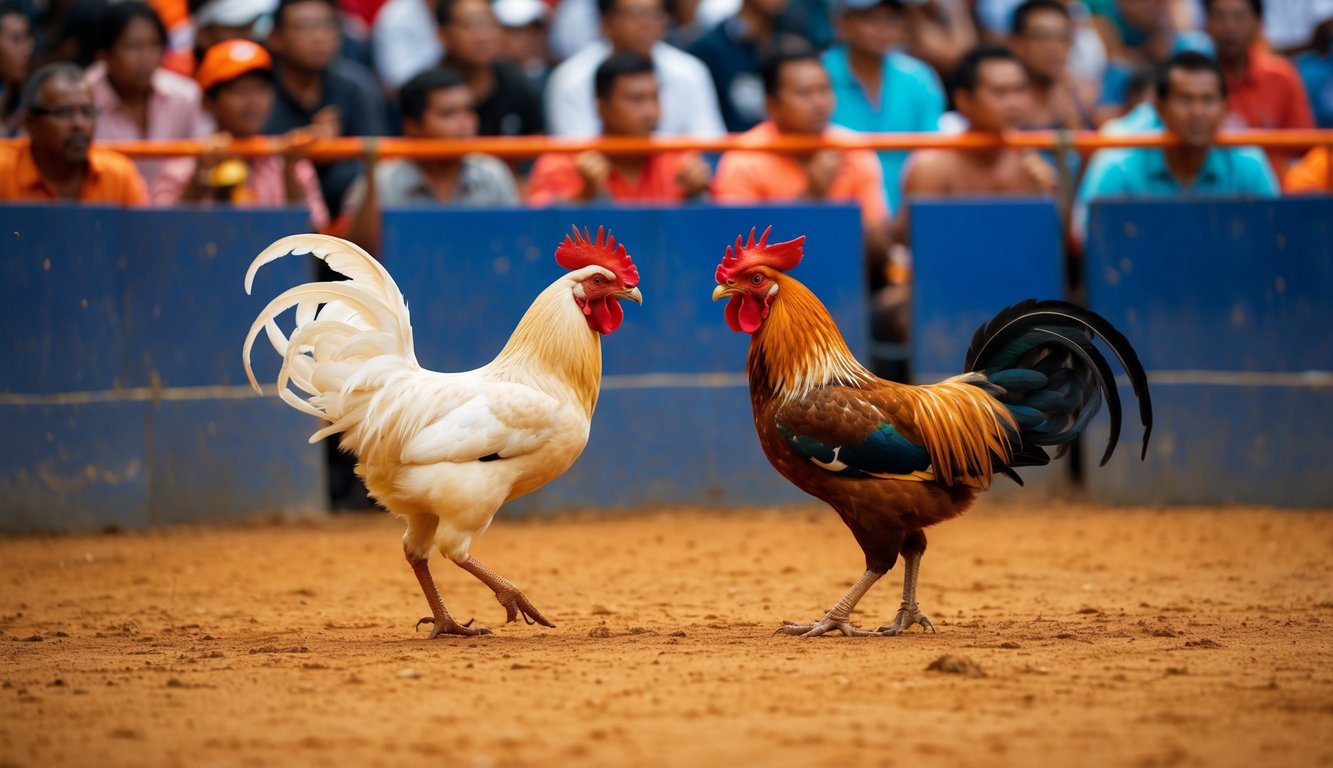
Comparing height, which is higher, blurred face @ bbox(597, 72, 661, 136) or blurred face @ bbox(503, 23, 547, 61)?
blurred face @ bbox(503, 23, 547, 61)

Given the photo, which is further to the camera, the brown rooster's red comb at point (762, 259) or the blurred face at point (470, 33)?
the blurred face at point (470, 33)

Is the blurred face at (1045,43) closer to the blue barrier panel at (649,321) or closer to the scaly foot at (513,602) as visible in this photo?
the blue barrier panel at (649,321)

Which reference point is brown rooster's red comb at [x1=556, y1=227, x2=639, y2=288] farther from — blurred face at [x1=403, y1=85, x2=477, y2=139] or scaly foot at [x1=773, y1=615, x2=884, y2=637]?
blurred face at [x1=403, y1=85, x2=477, y2=139]

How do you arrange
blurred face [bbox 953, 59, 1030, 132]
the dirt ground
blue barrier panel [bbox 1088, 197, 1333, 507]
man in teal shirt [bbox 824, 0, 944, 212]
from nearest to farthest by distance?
1. the dirt ground
2. blue barrier panel [bbox 1088, 197, 1333, 507]
3. blurred face [bbox 953, 59, 1030, 132]
4. man in teal shirt [bbox 824, 0, 944, 212]

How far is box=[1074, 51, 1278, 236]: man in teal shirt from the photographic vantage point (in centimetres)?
1038

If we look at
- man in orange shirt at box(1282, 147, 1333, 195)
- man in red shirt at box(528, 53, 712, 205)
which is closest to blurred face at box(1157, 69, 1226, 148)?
man in orange shirt at box(1282, 147, 1333, 195)

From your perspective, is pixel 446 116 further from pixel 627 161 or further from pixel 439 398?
pixel 439 398

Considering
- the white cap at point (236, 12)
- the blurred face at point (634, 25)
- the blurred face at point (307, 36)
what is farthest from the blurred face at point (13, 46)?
the blurred face at point (634, 25)

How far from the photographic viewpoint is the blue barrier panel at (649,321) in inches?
394

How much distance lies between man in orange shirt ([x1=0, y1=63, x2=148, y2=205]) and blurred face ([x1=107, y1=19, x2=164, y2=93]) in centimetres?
116

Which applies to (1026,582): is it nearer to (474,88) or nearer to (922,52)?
(474,88)

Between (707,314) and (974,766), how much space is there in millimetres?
6212

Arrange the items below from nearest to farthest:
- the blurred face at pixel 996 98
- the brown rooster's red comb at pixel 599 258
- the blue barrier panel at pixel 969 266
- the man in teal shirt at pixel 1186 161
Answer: the brown rooster's red comb at pixel 599 258
the blue barrier panel at pixel 969 266
the man in teal shirt at pixel 1186 161
the blurred face at pixel 996 98

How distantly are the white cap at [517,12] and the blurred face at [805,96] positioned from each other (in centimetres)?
336
